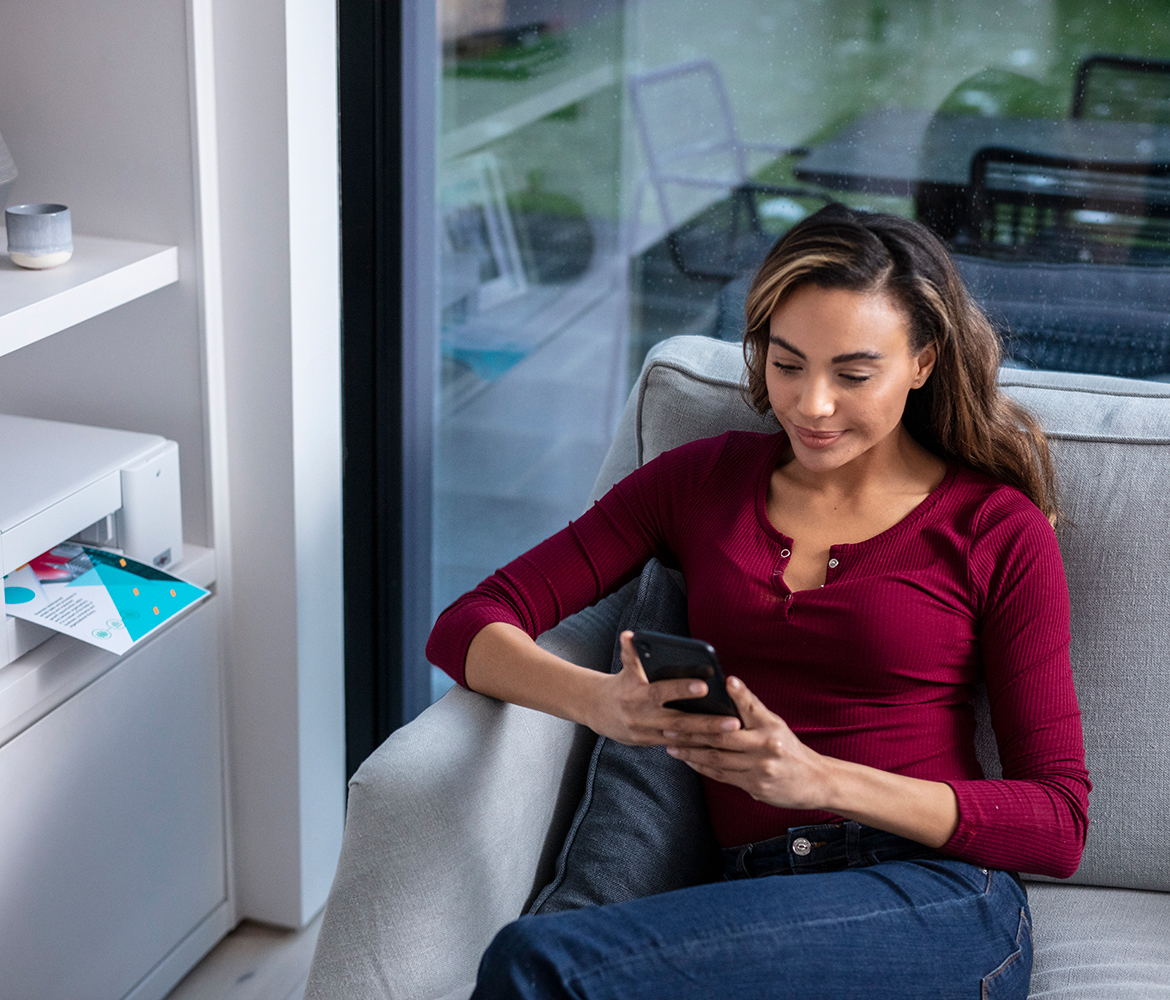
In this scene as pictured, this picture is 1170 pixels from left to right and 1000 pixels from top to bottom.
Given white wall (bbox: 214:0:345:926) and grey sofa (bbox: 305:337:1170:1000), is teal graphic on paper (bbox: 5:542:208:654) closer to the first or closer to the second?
white wall (bbox: 214:0:345:926)

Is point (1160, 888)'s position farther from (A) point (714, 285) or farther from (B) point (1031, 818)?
(A) point (714, 285)

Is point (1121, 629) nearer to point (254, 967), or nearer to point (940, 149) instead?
point (940, 149)

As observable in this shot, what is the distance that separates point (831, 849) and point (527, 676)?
0.35 metres

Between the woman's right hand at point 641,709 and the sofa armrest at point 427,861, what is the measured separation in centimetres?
13

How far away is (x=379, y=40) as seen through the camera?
1803 mm

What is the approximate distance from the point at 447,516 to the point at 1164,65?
1.25 metres

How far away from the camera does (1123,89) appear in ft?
5.33

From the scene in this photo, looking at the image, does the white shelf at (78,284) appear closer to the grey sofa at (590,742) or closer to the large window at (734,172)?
the large window at (734,172)

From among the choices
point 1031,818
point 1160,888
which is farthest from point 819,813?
point 1160,888

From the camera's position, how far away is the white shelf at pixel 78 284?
55.5 inches

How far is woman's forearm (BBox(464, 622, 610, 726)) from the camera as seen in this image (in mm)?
1254

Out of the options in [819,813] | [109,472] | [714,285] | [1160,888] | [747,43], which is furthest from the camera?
[714,285]

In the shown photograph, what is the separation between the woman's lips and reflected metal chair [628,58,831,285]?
602 millimetres

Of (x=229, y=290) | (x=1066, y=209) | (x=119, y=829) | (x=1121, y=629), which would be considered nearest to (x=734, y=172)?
(x=1066, y=209)
